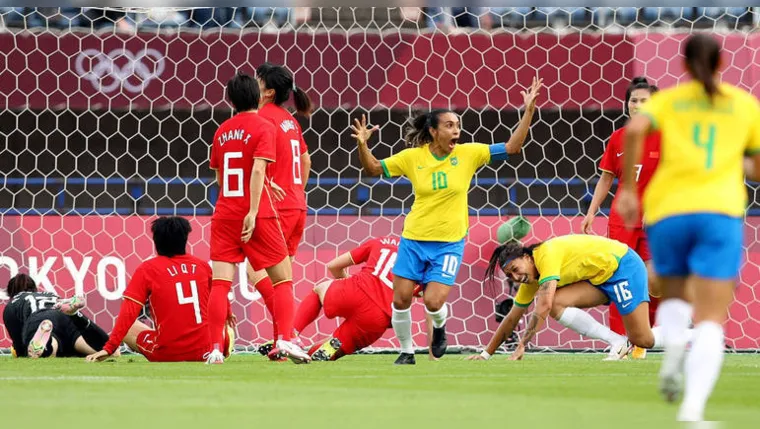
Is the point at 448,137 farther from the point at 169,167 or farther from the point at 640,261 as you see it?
the point at 169,167

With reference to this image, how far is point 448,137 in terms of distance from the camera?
859 centimetres

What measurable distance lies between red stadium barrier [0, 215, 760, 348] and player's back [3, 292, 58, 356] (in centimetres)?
95

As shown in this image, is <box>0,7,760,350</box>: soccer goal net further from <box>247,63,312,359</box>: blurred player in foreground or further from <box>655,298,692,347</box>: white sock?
<box>655,298,692,347</box>: white sock

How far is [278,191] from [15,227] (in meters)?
3.23

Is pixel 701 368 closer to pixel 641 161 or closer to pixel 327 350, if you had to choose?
pixel 641 161

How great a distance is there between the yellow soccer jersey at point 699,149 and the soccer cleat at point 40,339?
235 inches

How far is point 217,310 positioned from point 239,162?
85cm

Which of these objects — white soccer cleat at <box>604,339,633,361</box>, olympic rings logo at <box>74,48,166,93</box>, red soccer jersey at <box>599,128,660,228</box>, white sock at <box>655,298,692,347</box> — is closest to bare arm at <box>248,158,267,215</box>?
red soccer jersey at <box>599,128,660,228</box>

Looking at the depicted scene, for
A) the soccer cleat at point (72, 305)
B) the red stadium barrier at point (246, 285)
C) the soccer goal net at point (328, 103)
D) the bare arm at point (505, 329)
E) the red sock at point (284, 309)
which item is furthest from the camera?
the soccer goal net at point (328, 103)

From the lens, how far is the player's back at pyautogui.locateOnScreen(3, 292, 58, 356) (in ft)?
31.7

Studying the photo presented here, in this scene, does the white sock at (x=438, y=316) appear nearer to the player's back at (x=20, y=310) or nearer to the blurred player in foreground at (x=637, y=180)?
the blurred player in foreground at (x=637, y=180)

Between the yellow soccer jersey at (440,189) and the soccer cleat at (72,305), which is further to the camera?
the soccer cleat at (72,305)

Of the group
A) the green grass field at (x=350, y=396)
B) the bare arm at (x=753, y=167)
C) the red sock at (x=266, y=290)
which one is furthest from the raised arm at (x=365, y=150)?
the bare arm at (x=753, y=167)

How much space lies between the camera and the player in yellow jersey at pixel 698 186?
167 inches
